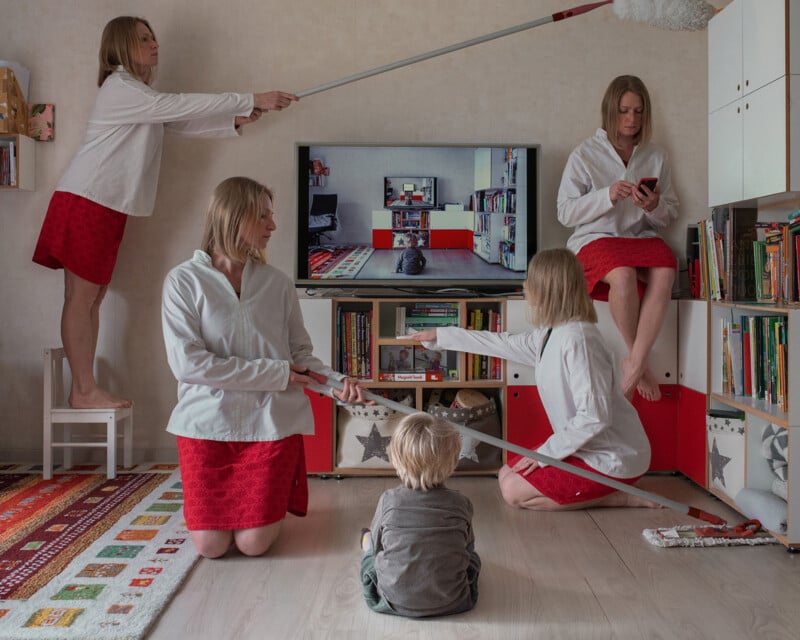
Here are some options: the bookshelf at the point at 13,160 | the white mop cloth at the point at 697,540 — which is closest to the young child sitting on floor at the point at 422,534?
the white mop cloth at the point at 697,540

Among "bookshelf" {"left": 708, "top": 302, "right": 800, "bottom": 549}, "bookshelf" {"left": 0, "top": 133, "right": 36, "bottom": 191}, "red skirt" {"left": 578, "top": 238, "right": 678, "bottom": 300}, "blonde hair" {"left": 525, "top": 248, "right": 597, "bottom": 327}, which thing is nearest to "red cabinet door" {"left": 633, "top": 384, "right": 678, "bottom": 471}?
"bookshelf" {"left": 708, "top": 302, "right": 800, "bottom": 549}

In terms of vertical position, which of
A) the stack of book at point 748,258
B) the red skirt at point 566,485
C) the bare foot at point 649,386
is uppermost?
the stack of book at point 748,258

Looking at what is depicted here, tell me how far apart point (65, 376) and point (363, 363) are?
1.38 meters

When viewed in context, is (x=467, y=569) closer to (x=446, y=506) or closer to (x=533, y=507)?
(x=446, y=506)

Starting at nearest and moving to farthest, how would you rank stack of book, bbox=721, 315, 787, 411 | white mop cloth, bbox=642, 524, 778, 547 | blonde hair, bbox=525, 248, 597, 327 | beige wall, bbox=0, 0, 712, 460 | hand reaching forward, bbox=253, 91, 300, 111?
white mop cloth, bbox=642, 524, 778, 547, stack of book, bbox=721, 315, 787, 411, blonde hair, bbox=525, 248, 597, 327, hand reaching forward, bbox=253, 91, 300, 111, beige wall, bbox=0, 0, 712, 460

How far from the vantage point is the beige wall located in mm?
3797

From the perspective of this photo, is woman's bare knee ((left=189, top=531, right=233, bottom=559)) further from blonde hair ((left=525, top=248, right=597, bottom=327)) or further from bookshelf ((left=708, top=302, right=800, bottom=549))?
bookshelf ((left=708, top=302, right=800, bottom=549))

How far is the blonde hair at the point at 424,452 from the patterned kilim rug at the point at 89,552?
2.36 ft

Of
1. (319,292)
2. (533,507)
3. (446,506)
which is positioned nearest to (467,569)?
(446,506)

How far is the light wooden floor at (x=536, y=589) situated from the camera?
2.03 m

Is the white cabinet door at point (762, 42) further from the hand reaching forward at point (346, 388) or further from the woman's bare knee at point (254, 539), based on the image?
the woman's bare knee at point (254, 539)

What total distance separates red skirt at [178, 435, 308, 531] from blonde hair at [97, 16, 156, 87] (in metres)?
1.79

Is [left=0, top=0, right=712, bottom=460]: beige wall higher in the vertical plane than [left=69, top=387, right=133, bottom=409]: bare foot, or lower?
higher

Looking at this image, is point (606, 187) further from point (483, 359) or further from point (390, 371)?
point (390, 371)
